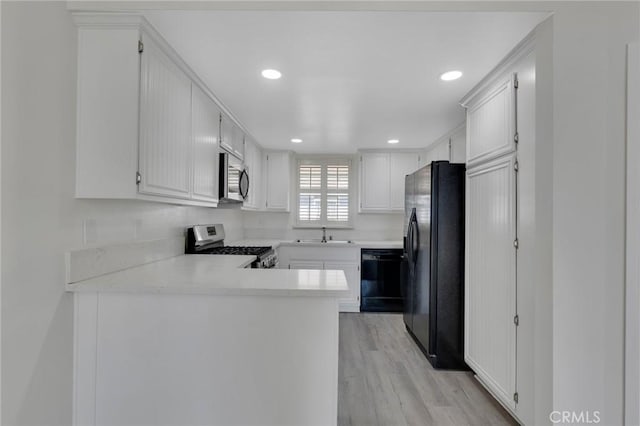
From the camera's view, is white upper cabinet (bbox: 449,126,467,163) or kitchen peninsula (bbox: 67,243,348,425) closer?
kitchen peninsula (bbox: 67,243,348,425)

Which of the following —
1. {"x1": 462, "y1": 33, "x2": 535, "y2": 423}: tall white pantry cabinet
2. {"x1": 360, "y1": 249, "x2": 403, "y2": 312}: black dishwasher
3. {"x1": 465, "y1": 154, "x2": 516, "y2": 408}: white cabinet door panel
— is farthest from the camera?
{"x1": 360, "y1": 249, "x2": 403, "y2": 312}: black dishwasher

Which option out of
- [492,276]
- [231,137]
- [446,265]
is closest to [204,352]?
[492,276]

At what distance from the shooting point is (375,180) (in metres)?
4.50

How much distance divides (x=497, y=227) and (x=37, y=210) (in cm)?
248

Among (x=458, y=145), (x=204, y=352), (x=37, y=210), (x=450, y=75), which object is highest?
(x=450, y=75)

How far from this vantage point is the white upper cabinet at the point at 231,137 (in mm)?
2797

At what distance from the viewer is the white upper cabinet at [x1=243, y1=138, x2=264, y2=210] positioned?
3.72m

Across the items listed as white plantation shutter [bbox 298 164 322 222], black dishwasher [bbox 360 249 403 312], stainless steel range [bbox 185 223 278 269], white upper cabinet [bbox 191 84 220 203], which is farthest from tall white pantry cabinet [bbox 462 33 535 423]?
white plantation shutter [bbox 298 164 322 222]

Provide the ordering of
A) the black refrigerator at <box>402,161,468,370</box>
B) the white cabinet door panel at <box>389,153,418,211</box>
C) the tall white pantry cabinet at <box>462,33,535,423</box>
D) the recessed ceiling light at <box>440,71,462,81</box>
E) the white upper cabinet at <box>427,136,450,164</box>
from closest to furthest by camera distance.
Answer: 1. the tall white pantry cabinet at <box>462,33,535,423</box>
2. the recessed ceiling light at <box>440,71,462,81</box>
3. the black refrigerator at <box>402,161,468,370</box>
4. the white upper cabinet at <box>427,136,450,164</box>
5. the white cabinet door panel at <box>389,153,418,211</box>

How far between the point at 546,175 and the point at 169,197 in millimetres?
2069

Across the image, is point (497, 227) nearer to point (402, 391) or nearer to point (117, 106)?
point (402, 391)

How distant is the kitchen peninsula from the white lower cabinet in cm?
269

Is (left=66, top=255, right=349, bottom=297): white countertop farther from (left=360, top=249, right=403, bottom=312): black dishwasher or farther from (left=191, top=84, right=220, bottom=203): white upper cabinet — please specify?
(left=360, top=249, right=403, bottom=312): black dishwasher

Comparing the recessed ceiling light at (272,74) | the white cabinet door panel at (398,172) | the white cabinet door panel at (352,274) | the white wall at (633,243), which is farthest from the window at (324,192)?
the white wall at (633,243)
